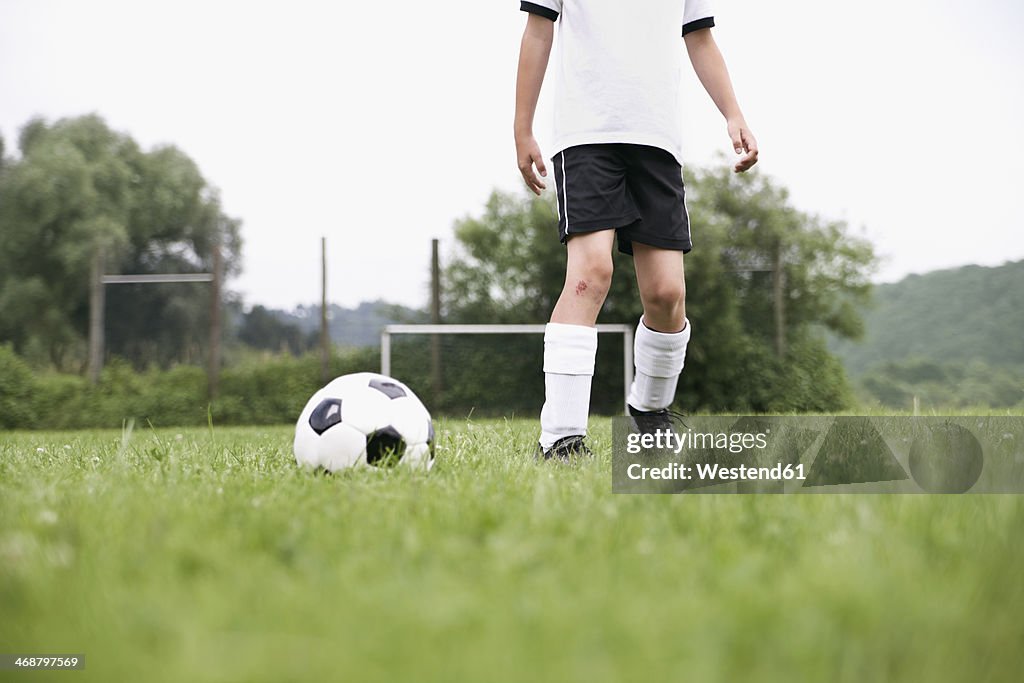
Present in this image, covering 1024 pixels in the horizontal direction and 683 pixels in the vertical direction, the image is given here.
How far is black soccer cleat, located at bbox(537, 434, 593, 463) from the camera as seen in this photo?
2.17 metres

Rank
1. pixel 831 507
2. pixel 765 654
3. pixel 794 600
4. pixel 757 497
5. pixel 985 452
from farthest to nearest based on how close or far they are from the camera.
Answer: pixel 985 452 < pixel 757 497 < pixel 831 507 < pixel 794 600 < pixel 765 654

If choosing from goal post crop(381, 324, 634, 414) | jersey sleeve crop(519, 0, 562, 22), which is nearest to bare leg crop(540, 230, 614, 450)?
jersey sleeve crop(519, 0, 562, 22)

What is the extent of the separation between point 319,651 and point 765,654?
41cm

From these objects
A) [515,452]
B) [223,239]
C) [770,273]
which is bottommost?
[515,452]

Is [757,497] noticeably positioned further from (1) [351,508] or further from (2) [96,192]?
(2) [96,192]

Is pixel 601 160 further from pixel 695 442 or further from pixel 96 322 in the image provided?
pixel 96 322

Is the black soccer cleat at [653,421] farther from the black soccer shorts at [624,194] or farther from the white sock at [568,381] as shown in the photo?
the black soccer shorts at [624,194]

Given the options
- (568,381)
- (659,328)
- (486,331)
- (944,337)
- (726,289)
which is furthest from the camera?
(944,337)

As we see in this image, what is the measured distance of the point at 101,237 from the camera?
37.2 ft

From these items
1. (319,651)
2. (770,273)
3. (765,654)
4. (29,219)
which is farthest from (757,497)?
(29,219)

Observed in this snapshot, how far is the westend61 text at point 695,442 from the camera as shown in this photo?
2000mm

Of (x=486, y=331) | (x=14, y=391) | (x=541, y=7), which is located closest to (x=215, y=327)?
(x=14, y=391)

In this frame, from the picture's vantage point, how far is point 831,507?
1268 mm

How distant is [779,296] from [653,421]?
5815 mm
